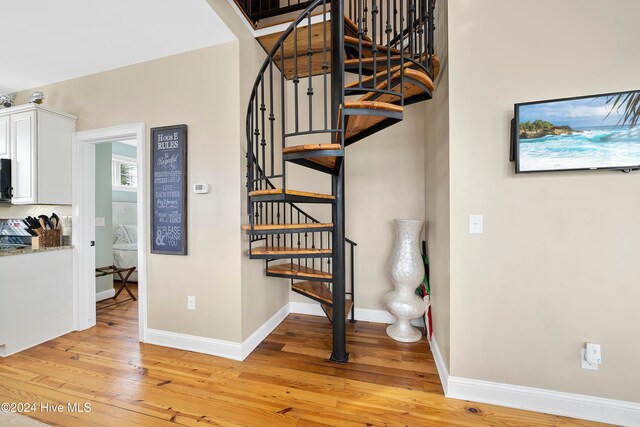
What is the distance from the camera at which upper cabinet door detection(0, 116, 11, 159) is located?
2627mm

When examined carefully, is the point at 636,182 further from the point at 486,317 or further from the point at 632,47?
the point at 486,317

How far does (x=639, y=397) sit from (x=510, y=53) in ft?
7.15

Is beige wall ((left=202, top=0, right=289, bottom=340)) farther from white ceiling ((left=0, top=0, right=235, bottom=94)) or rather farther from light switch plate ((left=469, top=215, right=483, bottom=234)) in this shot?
light switch plate ((left=469, top=215, right=483, bottom=234))

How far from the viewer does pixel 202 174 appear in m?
2.30

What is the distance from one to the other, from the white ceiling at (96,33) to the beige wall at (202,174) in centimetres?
15

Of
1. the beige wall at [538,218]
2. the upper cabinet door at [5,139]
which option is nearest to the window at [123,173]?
the upper cabinet door at [5,139]

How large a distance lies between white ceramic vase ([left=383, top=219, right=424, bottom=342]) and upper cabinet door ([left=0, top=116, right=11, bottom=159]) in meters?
4.04

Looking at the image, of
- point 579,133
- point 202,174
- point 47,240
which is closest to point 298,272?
point 202,174

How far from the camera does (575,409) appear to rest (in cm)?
156

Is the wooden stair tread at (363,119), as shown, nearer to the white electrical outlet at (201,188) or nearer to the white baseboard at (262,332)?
the white electrical outlet at (201,188)

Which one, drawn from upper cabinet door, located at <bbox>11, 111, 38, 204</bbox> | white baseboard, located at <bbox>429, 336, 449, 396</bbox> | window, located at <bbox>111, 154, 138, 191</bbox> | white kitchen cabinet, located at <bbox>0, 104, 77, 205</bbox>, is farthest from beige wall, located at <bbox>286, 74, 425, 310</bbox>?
window, located at <bbox>111, 154, 138, 191</bbox>

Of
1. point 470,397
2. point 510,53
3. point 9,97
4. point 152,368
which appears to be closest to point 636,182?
point 510,53

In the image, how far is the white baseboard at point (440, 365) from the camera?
1.79m

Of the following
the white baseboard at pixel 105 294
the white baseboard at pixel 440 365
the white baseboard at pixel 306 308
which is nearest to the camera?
the white baseboard at pixel 440 365
